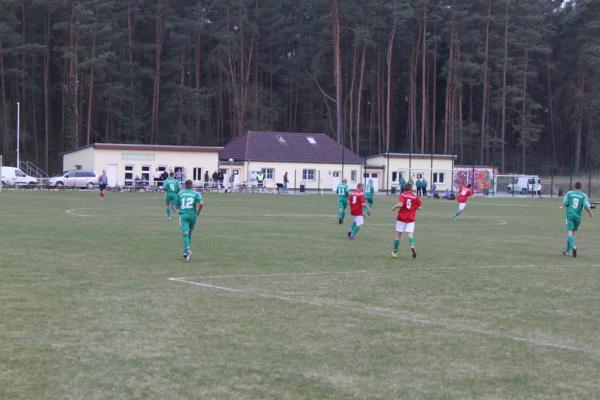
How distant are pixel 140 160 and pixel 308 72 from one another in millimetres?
28171

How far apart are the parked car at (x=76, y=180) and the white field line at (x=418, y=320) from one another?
1947 inches

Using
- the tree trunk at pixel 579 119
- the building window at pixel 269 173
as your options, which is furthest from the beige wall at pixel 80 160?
the tree trunk at pixel 579 119

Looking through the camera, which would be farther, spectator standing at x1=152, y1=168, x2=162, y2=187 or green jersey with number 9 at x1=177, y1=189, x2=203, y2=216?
spectator standing at x1=152, y1=168, x2=162, y2=187

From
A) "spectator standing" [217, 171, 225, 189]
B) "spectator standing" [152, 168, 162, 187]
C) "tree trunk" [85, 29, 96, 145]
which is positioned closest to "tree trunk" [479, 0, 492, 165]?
"spectator standing" [217, 171, 225, 189]

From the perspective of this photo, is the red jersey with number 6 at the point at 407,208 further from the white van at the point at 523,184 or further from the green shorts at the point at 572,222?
the white van at the point at 523,184

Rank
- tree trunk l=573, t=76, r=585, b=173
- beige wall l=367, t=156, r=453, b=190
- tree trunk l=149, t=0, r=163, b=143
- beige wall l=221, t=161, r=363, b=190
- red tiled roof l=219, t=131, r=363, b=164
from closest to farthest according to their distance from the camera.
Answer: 1. beige wall l=221, t=161, r=363, b=190
2. red tiled roof l=219, t=131, r=363, b=164
3. beige wall l=367, t=156, r=453, b=190
4. tree trunk l=149, t=0, r=163, b=143
5. tree trunk l=573, t=76, r=585, b=173

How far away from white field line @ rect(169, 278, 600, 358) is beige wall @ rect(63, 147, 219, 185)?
171ft

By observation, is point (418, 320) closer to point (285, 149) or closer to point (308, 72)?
point (285, 149)

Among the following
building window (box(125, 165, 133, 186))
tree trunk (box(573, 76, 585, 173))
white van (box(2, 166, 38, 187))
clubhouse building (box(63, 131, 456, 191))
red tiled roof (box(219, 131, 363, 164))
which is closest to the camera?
white van (box(2, 166, 38, 187))

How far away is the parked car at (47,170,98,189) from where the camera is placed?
60.6m

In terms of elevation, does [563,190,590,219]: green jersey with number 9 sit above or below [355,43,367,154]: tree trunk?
below

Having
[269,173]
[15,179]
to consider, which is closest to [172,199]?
[15,179]

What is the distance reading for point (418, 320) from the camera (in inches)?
426

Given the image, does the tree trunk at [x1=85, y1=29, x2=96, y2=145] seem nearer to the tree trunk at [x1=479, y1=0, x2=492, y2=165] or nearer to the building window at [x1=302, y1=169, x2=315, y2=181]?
the building window at [x1=302, y1=169, x2=315, y2=181]
